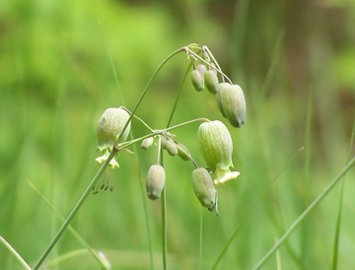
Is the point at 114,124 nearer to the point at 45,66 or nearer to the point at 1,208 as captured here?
the point at 1,208

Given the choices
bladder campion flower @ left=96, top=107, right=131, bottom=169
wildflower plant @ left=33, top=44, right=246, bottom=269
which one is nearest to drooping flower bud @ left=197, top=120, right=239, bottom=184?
wildflower plant @ left=33, top=44, right=246, bottom=269

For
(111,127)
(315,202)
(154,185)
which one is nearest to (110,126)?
(111,127)

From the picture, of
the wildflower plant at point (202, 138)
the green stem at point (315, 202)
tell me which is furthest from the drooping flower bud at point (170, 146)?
the green stem at point (315, 202)

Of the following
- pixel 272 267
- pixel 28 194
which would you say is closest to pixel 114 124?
pixel 272 267

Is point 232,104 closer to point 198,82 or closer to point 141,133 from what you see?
point 198,82

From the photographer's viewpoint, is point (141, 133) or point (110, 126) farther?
point (141, 133)

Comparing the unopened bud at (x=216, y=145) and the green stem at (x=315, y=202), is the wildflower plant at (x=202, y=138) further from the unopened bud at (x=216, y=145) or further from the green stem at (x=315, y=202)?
the green stem at (x=315, y=202)
